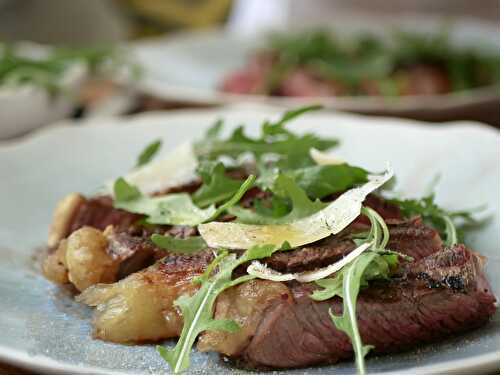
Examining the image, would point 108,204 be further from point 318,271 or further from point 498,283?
point 498,283

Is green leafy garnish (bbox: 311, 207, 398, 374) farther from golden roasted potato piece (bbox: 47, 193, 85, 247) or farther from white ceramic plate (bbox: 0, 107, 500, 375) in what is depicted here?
golden roasted potato piece (bbox: 47, 193, 85, 247)

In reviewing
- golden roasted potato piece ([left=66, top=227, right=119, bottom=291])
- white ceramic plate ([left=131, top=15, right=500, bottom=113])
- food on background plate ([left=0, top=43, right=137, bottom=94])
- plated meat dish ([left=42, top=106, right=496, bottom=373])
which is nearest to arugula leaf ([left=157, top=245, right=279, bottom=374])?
plated meat dish ([left=42, top=106, right=496, bottom=373])

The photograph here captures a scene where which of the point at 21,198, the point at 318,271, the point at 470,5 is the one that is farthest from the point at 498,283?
the point at 470,5

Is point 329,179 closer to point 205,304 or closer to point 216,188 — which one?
point 216,188

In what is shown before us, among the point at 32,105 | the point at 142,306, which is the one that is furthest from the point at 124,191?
the point at 32,105

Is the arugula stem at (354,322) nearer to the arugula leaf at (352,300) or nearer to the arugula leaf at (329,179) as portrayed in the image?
the arugula leaf at (352,300)

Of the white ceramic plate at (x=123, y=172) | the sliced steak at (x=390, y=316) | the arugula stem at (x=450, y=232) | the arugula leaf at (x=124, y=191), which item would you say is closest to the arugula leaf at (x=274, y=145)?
the arugula leaf at (x=124, y=191)
